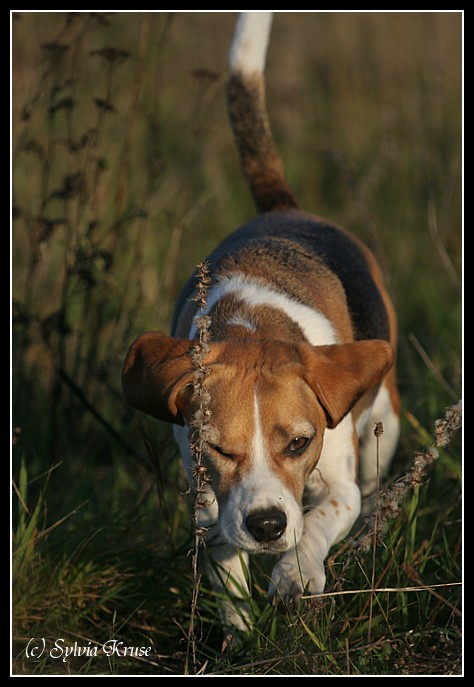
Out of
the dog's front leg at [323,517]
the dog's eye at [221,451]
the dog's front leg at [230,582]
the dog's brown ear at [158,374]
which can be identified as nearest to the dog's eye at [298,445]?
the dog's eye at [221,451]

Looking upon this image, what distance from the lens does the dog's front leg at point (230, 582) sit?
13.2 feet

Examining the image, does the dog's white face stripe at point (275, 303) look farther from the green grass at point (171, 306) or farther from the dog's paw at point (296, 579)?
the dog's paw at point (296, 579)

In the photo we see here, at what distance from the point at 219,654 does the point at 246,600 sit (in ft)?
0.83

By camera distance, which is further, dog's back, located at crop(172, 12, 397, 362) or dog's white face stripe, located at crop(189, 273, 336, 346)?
dog's back, located at crop(172, 12, 397, 362)

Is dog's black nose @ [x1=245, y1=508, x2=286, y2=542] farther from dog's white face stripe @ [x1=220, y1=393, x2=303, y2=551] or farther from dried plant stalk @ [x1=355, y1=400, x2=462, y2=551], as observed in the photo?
dried plant stalk @ [x1=355, y1=400, x2=462, y2=551]

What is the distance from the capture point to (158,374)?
3775mm

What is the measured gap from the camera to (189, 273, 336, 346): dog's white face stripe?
426 cm

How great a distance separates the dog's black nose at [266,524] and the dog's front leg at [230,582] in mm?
558

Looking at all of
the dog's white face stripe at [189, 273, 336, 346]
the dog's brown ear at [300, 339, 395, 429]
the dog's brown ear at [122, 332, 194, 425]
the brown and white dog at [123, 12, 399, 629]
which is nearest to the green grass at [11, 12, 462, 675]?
the brown and white dog at [123, 12, 399, 629]

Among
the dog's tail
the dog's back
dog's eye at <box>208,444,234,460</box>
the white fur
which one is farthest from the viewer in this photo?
the dog's tail

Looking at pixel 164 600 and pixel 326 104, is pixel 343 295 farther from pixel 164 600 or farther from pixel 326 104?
pixel 326 104

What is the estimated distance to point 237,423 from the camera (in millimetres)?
3557

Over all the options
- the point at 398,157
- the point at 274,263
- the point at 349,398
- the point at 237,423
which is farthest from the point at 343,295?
the point at 398,157

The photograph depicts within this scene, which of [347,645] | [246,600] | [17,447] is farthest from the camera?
[17,447]
